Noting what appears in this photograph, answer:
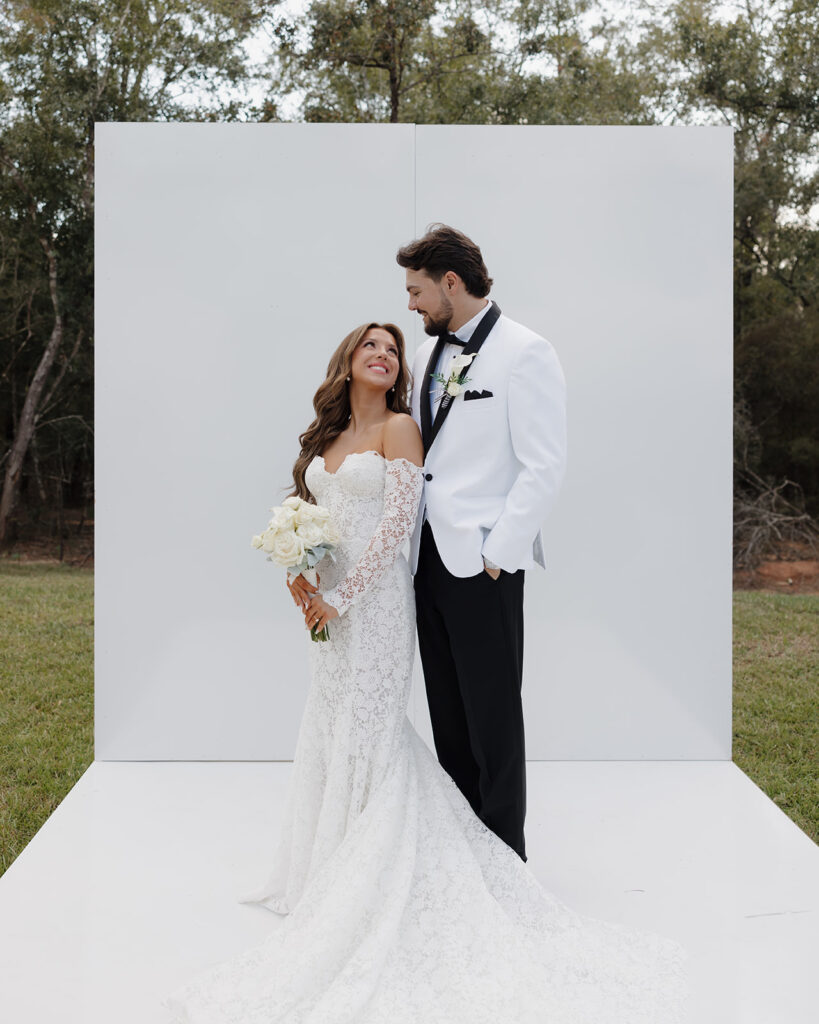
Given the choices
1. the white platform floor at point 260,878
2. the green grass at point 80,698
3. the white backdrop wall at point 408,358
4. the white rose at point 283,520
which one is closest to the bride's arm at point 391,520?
the white rose at point 283,520

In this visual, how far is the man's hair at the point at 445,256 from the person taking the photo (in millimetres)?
2877

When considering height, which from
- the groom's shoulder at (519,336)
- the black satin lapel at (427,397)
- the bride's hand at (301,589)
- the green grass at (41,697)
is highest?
the groom's shoulder at (519,336)

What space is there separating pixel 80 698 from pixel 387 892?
14.6ft

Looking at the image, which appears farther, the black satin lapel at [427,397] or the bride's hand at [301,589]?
the black satin lapel at [427,397]

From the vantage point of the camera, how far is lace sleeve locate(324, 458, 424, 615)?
2.76 metres

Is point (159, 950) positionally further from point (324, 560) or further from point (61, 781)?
point (61, 781)

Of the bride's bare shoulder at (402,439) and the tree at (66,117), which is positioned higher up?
the tree at (66,117)

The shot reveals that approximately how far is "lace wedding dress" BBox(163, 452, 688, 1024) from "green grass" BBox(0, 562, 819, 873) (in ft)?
6.28

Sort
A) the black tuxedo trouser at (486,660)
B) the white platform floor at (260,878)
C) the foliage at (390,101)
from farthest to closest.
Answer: the foliage at (390,101)
the black tuxedo trouser at (486,660)
the white platform floor at (260,878)

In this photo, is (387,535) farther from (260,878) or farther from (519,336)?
(260,878)

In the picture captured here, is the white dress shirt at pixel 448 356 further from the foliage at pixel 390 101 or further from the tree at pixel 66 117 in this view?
the foliage at pixel 390 101

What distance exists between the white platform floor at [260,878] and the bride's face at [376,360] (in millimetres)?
1496

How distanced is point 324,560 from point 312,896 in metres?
0.85

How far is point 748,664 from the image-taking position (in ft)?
24.5
